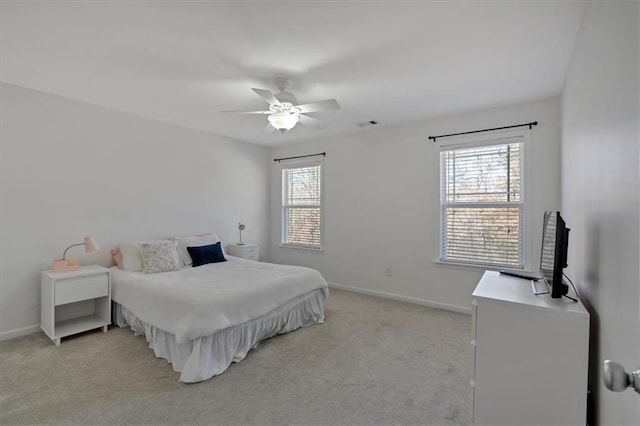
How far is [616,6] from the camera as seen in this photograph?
3.88 feet

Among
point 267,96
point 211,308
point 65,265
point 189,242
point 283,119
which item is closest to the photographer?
point 211,308

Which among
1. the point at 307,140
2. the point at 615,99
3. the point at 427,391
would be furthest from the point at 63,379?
the point at 307,140

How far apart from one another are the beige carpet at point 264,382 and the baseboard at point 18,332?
94 millimetres

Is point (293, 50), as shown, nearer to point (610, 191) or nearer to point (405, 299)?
point (610, 191)

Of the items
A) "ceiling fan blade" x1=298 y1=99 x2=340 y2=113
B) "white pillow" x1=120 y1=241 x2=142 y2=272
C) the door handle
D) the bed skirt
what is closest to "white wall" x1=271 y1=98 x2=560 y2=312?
the bed skirt

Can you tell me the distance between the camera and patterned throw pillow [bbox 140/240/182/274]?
11.6ft

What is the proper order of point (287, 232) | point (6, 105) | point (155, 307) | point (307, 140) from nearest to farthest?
point (155, 307) → point (6, 105) → point (307, 140) → point (287, 232)

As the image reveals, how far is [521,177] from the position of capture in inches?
137

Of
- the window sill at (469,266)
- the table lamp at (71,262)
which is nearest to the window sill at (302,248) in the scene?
the window sill at (469,266)

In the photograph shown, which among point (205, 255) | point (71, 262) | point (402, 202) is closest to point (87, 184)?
point (71, 262)

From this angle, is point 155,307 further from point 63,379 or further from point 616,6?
point 616,6

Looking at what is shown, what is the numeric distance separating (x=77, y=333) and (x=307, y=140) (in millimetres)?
3975

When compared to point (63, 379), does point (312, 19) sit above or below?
above

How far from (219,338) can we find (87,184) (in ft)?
8.40
